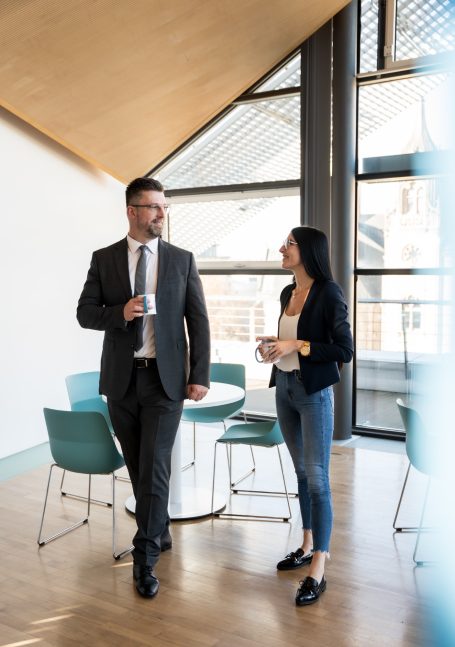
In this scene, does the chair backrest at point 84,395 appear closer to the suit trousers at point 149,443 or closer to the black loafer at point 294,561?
the suit trousers at point 149,443

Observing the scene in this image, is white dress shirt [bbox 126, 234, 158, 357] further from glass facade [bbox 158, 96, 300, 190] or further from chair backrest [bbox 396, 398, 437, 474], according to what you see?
glass facade [bbox 158, 96, 300, 190]

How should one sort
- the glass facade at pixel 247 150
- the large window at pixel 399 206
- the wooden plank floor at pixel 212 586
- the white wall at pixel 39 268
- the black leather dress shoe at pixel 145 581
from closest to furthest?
the wooden plank floor at pixel 212 586 < the black leather dress shoe at pixel 145 581 < the white wall at pixel 39 268 < the large window at pixel 399 206 < the glass facade at pixel 247 150

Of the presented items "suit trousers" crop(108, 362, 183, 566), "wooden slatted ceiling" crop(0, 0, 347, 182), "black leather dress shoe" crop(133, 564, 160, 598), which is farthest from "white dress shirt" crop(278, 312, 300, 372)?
"wooden slatted ceiling" crop(0, 0, 347, 182)

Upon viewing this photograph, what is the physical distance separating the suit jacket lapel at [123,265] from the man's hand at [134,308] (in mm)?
269

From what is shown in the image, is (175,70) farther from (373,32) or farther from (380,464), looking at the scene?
(380,464)

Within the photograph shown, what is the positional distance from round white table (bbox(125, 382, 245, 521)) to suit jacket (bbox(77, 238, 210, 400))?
2.33 ft

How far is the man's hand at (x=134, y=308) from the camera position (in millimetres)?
2830

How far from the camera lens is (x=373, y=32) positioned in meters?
5.79

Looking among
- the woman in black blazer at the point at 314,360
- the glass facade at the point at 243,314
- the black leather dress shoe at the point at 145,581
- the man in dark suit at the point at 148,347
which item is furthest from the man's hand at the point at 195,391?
the glass facade at the point at 243,314

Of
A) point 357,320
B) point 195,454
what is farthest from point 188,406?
point 357,320

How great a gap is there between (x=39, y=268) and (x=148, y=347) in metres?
2.90

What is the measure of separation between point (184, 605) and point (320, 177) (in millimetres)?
3919

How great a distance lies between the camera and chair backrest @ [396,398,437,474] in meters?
3.28

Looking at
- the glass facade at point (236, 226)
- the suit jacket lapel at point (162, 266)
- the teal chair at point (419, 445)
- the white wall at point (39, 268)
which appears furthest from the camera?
the glass facade at point (236, 226)
